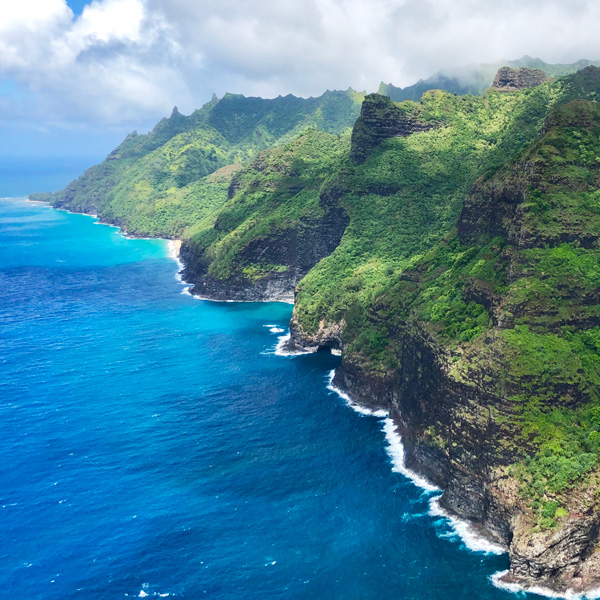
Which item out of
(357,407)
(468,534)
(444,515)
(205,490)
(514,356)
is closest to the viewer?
(468,534)

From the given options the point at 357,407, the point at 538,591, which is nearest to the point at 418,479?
the point at 538,591

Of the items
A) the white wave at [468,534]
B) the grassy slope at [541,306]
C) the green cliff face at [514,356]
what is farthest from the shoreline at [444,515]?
the grassy slope at [541,306]

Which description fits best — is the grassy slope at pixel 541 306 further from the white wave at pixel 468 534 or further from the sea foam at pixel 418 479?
the sea foam at pixel 418 479

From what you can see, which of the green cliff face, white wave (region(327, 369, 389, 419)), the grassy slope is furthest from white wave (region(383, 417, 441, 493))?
the grassy slope

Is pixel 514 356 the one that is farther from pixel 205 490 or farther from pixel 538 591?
pixel 205 490

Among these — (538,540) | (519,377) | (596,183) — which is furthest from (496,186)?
(538,540)
